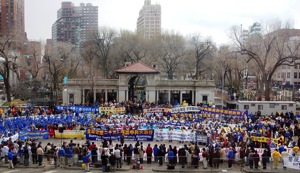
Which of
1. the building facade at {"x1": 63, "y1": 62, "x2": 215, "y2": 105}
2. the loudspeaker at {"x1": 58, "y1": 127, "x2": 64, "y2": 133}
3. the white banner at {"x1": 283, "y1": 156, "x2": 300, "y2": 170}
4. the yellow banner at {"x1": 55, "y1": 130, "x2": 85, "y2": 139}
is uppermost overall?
the building facade at {"x1": 63, "y1": 62, "x2": 215, "y2": 105}

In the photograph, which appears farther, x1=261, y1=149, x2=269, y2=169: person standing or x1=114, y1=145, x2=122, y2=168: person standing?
x1=114, y1=145, x2=122, y2=168: person standing

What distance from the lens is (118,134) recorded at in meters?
28.8

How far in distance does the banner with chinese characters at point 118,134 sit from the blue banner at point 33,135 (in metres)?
3.96

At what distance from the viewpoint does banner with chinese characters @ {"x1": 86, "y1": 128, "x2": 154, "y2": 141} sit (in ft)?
94.8

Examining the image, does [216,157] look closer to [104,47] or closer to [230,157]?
[230,157]

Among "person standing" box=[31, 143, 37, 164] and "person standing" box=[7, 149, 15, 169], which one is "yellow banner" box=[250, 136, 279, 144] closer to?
"person standing" box=[31, 143, 37, 164]

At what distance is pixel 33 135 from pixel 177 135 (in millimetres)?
12143

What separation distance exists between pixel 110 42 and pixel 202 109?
4316 centimetres

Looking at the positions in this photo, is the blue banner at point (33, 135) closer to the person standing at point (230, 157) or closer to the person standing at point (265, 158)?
the person standing at point (230, 157)

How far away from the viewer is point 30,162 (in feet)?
74.0

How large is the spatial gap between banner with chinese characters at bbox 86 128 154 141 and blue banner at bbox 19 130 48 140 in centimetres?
396

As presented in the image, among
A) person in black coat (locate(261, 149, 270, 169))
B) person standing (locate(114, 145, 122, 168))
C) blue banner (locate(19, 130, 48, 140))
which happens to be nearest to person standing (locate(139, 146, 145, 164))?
person standing (locate(114, 145, 122, 168))

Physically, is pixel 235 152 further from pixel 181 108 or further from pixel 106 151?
pixel 181 108

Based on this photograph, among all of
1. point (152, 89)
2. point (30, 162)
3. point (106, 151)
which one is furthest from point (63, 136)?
point (152, 89)
